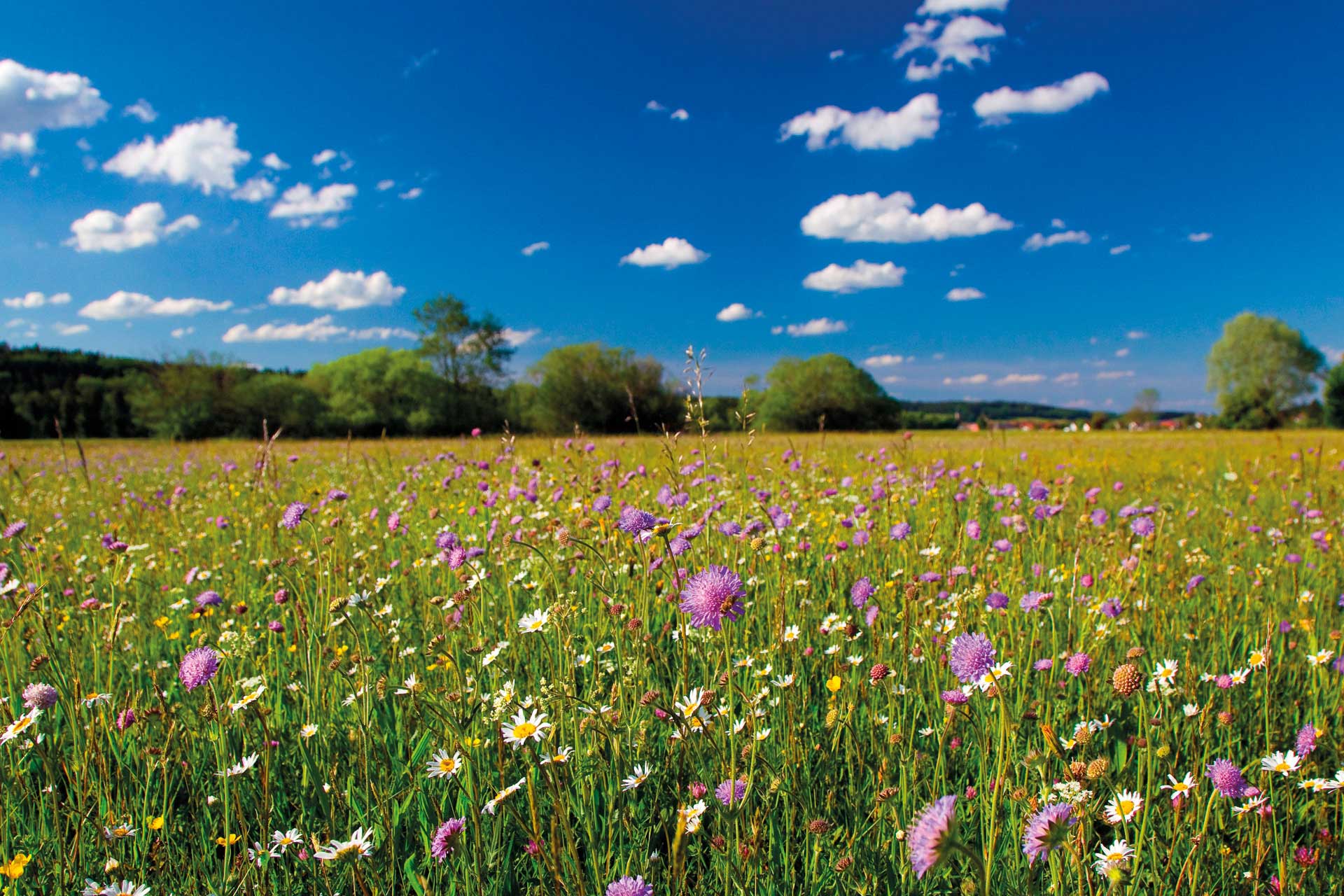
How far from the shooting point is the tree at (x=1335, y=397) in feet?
177

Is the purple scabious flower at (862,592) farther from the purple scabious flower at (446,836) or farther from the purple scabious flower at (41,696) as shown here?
the purple scabious flower at (41,696)

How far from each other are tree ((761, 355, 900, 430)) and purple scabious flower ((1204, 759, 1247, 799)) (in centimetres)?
5385

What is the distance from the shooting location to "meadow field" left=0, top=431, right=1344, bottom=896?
4.85 feet

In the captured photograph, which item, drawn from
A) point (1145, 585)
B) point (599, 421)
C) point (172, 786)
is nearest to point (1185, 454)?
point (1145, 585)

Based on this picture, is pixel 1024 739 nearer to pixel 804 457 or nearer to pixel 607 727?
pixel 607 727

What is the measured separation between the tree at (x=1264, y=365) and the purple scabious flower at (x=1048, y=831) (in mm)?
76112

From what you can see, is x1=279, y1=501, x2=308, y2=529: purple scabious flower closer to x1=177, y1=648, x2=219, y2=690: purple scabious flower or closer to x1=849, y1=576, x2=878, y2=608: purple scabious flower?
x1=177, y1=648, x2=219, y2=690: purple scabious flower

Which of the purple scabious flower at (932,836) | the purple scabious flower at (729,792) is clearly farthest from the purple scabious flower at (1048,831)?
the purple scabious flower at (729,792)

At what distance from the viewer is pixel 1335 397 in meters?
54.8

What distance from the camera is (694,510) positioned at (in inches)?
143

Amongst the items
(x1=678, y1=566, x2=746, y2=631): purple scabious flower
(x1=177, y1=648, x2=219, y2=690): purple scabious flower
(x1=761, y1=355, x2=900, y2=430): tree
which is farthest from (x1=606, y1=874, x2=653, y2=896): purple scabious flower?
(x1=761, y1=355, x2=900, y2=430): tree

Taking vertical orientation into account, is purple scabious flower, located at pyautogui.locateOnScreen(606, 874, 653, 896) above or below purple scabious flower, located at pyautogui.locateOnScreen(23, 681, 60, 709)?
below

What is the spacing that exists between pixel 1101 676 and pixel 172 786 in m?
3.07

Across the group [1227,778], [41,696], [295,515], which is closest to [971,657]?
[1227,778]
